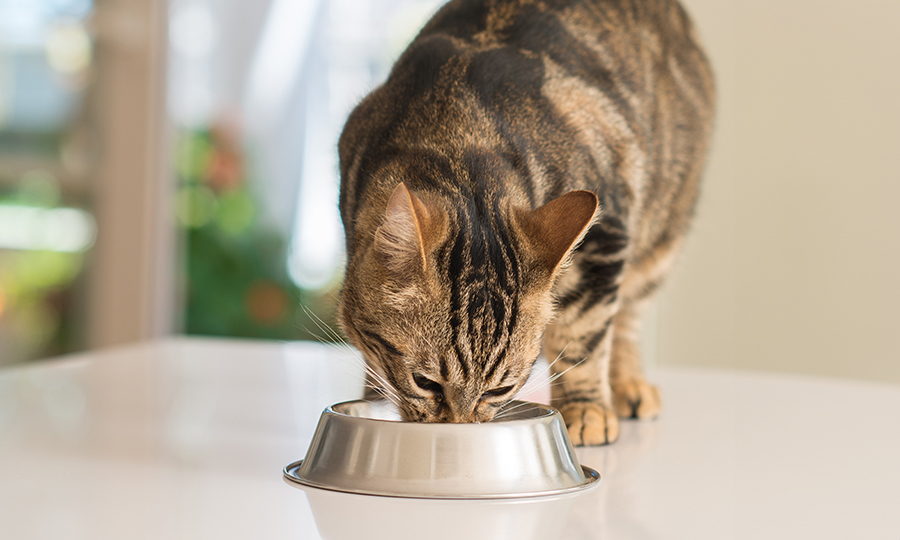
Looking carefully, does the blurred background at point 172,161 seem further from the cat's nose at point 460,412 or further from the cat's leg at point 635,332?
the cat's nose at point 460,412

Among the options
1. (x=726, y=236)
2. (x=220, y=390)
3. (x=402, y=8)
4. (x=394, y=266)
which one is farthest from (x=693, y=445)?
(x=402, y=8)

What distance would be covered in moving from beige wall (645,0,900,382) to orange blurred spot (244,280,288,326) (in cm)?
155

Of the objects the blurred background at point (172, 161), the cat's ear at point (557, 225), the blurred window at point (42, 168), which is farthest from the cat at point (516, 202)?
the blurred window at point (42, 168)

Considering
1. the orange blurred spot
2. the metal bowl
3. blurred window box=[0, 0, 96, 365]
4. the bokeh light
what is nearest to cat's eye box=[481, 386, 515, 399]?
the metal bowl

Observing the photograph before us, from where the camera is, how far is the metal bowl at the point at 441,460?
82 centimetres

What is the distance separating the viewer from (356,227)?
3.70 feet

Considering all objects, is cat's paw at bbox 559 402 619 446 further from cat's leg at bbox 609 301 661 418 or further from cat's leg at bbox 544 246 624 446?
cat's leg at bbox 609 301 661 418

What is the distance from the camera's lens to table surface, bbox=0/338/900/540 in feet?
2.59

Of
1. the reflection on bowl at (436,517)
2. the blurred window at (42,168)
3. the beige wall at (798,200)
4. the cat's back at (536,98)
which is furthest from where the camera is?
the blurred window at (42,168)

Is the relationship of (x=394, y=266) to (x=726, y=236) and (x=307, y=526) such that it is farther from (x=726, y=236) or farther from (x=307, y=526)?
(x=726, y=236)

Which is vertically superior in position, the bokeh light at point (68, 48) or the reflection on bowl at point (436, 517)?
the bokeh light at point (68, 48)

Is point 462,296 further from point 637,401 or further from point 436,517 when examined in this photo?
point 637,401

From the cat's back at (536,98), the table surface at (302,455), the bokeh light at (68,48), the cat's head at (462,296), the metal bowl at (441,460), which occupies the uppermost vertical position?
the bokeh light at (68,48)

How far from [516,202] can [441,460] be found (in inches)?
15.8
